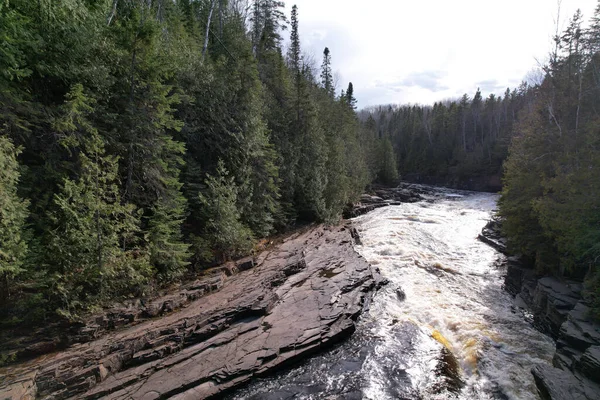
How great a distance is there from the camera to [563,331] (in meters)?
8.21

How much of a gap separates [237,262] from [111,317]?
5.58 meters

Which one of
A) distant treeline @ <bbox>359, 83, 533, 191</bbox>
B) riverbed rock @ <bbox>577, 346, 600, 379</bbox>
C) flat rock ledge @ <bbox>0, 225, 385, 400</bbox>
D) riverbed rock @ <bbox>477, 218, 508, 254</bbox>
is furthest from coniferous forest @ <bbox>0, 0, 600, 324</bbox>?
distant treeline @ <bbox>359, 83, 533, 191</bbox>

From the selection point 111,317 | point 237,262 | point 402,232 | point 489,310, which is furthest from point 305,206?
point 111,317

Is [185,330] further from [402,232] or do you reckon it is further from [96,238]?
[402,232]

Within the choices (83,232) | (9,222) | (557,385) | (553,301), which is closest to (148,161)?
(83,232)

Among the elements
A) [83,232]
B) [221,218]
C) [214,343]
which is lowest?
[214,343]

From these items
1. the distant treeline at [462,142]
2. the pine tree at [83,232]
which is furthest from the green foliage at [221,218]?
the distant treeline at [462,142]

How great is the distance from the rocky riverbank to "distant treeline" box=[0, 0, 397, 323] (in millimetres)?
11865

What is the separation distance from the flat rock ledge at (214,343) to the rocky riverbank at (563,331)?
5.50m

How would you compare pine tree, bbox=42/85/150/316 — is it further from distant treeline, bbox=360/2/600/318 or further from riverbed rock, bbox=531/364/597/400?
distant treeline, bbox=360/2/600/318

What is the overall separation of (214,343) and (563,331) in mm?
10814

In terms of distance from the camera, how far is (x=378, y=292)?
12.3 meters

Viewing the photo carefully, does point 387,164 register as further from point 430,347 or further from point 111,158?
point 111,158


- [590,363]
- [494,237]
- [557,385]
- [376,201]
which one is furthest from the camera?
[376,201]
